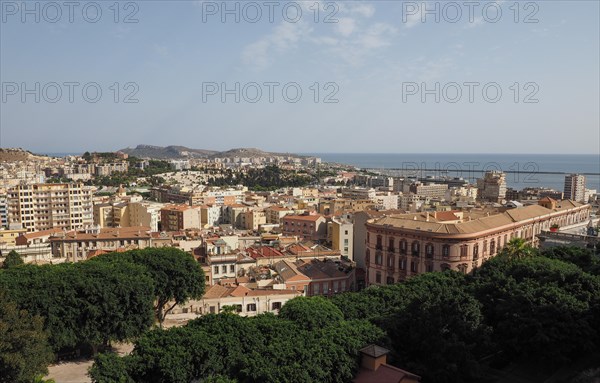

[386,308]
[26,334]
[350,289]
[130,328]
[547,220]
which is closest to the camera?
[26,334]

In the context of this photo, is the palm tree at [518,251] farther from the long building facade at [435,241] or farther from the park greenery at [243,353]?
the park greenery at [243,353]

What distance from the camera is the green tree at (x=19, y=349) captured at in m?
19.6

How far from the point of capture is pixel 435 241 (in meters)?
37.1

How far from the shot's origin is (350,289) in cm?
4206

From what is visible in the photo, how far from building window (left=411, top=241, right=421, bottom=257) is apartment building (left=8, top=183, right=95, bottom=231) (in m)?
55.4

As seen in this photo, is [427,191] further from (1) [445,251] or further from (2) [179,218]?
(1) [445,251]

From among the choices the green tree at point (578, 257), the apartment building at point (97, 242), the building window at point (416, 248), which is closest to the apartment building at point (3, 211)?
the apartment building at point (97, 242)

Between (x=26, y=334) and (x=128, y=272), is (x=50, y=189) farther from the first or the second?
(x=26, y=334)

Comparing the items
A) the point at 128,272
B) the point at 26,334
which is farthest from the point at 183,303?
the point at 26,334

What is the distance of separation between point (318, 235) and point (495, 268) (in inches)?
1492

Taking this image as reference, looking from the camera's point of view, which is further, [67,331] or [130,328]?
[130,328]

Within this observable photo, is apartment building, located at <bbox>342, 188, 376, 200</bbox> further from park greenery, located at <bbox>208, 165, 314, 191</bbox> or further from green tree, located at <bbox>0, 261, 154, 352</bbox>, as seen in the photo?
green tree, located at <bbox>0, 261, 154, 352</bbox>

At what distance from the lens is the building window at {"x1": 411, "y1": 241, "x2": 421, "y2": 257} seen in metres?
38.0

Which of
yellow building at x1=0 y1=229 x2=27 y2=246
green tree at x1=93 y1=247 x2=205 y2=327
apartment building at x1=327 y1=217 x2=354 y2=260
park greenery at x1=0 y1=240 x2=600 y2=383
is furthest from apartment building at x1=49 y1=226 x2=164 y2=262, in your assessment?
park greenery at x1=0 y1=240 x2=600 y2=383
